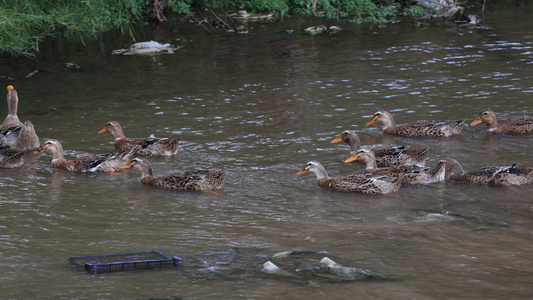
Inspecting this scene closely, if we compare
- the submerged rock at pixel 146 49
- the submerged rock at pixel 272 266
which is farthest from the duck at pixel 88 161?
the submerged rock at pixel 146 49

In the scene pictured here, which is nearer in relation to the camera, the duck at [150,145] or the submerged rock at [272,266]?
the submerged rock at [272,266]

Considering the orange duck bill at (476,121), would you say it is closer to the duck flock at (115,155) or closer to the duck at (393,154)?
the duck at (393,154)

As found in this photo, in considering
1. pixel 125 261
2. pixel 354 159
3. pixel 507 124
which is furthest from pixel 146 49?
pixel 125 261

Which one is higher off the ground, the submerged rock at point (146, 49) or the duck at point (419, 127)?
the submerged rock at point (146, 49)

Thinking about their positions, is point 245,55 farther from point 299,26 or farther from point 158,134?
point 158,134

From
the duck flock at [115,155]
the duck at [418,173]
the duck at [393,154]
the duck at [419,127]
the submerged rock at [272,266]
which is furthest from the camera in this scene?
the duck at [419,127]

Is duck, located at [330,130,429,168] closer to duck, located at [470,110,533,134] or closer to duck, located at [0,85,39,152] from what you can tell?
duck, located at [470,110,533,134]

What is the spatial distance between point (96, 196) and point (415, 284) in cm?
516

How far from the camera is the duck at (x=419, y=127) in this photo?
14.0 m

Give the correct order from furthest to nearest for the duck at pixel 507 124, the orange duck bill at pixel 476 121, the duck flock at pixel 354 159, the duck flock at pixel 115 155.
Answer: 1. the orange duck bill at pixel 476 121
2. the duck at pixel 507 124
3. the duck flock at pixel 115 155
4. the duck flock at pixel 354 159

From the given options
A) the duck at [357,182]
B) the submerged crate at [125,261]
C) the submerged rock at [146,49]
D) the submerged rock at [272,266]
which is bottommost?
the duck at [357,182]

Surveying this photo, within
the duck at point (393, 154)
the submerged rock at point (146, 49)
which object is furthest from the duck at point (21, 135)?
the submerged rock at point (146, 49)

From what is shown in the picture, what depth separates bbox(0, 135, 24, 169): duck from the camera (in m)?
12.5

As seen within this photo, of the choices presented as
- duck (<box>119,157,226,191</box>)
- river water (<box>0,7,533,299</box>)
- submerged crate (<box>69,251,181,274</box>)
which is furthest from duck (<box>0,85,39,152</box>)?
submerged crate (<box>69,251,181,274</box>)
